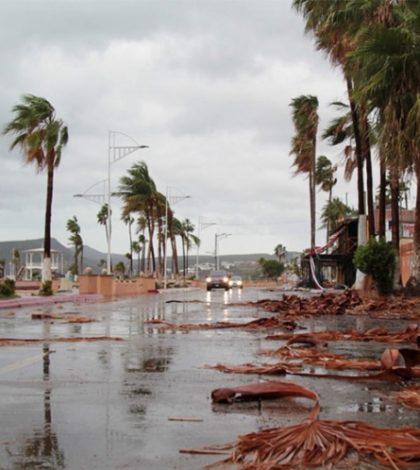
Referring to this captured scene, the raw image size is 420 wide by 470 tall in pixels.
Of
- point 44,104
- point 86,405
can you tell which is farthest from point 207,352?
Answer: point 44,104

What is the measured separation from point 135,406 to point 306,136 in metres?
51.6

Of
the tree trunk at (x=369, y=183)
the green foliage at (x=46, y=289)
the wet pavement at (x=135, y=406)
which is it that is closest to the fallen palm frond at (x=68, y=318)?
the wet pavement at (x=135, y=406)

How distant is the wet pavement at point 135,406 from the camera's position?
188 inches

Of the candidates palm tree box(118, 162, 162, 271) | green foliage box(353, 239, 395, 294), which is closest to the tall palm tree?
green foliage box(353, 239, 395, 294)

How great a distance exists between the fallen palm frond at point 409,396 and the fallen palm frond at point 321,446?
1.23 meters

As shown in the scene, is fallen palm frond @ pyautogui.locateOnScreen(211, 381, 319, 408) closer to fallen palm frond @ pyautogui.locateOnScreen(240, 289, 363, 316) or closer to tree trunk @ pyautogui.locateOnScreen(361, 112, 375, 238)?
fallen palm frond @ pyautogui.locateOnScreen(240, 289, 363, 316)

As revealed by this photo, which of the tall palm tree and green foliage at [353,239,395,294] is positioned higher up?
the tall palm tree

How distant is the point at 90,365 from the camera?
9078 mm

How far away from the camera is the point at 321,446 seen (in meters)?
4.66

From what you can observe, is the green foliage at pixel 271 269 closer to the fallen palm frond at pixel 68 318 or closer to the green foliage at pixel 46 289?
the green foliage at pixel 46 289

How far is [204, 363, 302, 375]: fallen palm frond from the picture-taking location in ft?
26.7

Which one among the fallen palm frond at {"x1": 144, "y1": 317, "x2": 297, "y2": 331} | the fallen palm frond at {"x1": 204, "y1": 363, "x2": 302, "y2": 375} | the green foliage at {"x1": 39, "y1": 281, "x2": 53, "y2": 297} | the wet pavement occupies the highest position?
the green foliage at {"x1": 39, "y1": 281, "x2": 53, "y2": 297}

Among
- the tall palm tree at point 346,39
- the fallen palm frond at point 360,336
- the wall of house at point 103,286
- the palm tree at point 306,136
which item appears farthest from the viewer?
the palm tree at point 306,136

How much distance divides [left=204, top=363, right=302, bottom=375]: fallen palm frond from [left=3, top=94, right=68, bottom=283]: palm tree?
29.9 meters
